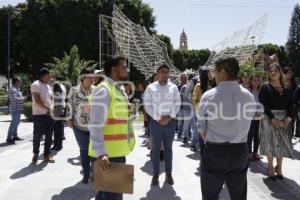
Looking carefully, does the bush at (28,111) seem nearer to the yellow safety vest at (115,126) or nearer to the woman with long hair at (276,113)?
the woman with long hair at (276,113)

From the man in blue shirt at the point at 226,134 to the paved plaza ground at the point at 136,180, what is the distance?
197cm

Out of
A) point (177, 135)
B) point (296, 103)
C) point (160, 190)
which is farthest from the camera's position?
point (177, 135)

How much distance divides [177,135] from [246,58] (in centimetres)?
1086

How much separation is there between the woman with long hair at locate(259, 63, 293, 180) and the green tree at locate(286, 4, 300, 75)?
176ft

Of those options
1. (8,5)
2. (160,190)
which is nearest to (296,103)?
(160,190)

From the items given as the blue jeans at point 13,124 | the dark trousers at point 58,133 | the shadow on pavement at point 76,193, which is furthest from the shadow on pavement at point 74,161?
the blue jeans at point 13,124

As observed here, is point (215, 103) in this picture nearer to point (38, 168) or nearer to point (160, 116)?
point (160, 116)

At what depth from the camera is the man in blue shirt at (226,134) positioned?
12.1ft

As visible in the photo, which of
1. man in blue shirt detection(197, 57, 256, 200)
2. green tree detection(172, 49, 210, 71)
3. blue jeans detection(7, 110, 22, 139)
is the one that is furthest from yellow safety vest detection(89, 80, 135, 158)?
green tree detection(172, 49, 210, 71)

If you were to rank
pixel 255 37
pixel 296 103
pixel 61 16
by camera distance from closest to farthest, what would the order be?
pixel 296 103 < pixel 255 37 < pixel 61 16

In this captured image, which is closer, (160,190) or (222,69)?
(222,69)

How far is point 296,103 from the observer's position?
934 centimetres

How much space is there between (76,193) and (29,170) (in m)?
1.85

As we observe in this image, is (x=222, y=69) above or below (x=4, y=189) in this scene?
above
